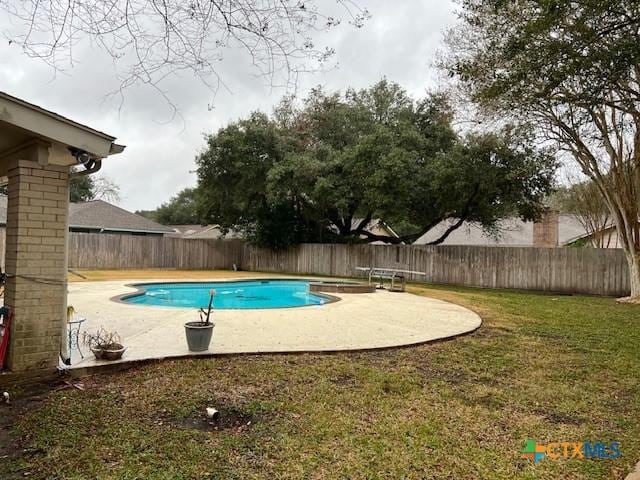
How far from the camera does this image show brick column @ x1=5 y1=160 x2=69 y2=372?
151 inches

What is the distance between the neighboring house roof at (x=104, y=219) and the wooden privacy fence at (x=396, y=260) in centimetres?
321

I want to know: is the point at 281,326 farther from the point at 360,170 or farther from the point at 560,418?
the point at 360,170

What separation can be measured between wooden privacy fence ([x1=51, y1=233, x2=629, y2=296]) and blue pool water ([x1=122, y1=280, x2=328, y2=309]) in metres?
4.07

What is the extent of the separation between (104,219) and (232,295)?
1323cm

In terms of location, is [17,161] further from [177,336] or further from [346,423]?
[346,423]

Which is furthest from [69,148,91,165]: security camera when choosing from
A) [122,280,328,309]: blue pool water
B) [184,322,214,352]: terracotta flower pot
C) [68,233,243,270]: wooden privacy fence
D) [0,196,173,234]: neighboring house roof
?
[0,196,173,234]: neighboring house roof

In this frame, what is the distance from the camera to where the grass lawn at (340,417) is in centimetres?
250

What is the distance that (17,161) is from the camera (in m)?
3.95

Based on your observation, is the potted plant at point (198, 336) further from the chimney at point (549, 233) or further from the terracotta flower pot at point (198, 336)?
the chimney at point (549, 233)

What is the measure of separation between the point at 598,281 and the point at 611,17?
10.3 m

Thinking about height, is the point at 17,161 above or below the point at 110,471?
above

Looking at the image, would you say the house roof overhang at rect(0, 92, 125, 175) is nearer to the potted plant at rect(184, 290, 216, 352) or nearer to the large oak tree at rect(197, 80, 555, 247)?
the potted plant at rect(184, 290, 216, 352)

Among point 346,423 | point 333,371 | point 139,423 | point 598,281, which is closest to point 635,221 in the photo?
point 598,281

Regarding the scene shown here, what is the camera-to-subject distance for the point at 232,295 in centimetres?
1320
